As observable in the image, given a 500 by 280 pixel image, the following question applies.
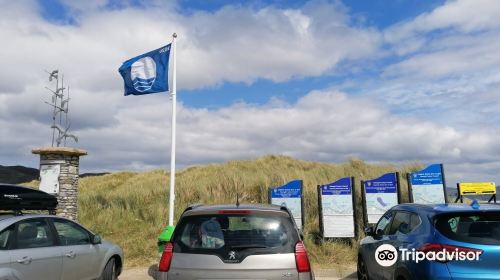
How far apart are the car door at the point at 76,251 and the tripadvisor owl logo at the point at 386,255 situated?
497 cm

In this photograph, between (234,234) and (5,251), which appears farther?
(5,251)

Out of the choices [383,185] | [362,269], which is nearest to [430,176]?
[383,185]

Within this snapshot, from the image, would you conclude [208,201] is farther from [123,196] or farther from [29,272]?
[29,272]

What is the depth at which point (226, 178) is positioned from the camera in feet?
69.9

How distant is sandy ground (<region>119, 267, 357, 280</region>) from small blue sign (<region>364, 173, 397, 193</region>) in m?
2.99

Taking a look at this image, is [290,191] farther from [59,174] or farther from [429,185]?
[59,174]

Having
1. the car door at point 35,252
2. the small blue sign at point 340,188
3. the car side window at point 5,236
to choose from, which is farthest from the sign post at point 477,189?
the car side window at point 5,236

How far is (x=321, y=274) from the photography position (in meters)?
11.1

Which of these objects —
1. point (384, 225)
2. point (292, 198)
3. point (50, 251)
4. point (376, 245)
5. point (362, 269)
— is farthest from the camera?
point (292, 198)

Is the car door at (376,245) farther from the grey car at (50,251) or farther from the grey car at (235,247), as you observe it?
the grey car at (50,251)

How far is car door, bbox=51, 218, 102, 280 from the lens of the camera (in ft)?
26.6

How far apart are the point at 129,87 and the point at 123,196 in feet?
23.4

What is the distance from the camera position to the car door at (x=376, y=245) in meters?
7.77

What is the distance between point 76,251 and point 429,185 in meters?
9.59
